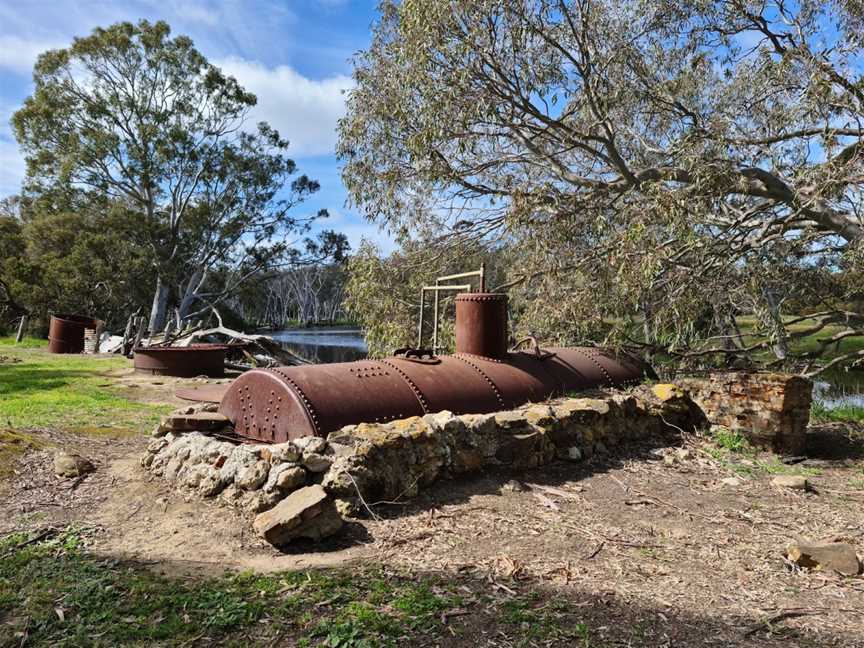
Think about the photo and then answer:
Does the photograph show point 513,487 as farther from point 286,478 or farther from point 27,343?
point 27,343

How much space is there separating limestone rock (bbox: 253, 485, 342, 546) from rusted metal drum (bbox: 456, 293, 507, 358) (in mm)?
3152

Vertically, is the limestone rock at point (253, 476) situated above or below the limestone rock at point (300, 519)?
above

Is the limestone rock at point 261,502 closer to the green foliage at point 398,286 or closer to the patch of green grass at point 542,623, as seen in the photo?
the patch of green grass at point 542,623

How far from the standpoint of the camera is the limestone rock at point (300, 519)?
383cm

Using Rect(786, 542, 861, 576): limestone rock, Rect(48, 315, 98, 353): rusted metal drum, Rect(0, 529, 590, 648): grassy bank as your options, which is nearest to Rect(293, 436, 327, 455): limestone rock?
Rect(0, 529, 590, 648): grassy bank

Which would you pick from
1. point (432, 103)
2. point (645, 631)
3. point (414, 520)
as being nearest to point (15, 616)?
point (414, 520)

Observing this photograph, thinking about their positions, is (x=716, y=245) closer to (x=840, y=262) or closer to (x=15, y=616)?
(x=840, y=262)

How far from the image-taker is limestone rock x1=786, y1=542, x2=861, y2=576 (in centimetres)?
371

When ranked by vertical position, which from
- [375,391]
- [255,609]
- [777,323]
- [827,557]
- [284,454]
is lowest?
[255,609]

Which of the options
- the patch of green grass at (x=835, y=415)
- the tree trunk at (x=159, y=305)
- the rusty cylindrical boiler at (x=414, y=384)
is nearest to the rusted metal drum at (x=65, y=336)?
the tree trunk at (x=159, y=305)

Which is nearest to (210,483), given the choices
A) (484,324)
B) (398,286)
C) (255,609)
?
(255,609)

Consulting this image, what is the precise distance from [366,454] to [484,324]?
2743 millimetres

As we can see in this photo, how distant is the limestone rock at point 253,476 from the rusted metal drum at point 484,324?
302cm

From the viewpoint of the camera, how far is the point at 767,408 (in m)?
6.63
